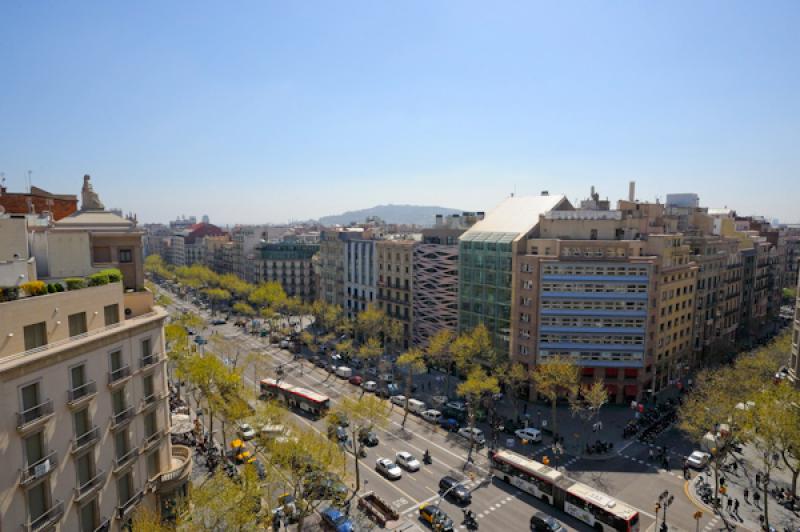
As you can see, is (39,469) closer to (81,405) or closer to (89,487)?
(81,405)

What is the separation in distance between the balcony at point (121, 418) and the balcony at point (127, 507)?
5.23 m

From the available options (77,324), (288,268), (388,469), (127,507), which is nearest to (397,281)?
(388,469)

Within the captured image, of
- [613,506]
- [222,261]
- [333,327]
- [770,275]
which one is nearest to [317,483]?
Answer: [613,506]

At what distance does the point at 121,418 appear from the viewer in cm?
3161

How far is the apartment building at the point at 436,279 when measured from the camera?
89.0 meters

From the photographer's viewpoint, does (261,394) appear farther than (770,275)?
No

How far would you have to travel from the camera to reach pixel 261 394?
246ft

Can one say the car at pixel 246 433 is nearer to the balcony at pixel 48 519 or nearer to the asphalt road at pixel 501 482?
the asphalt road at pixel 501 482

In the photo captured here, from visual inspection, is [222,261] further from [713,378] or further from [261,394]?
[713,378]

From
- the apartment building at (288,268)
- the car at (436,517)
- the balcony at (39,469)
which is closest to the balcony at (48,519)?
the balcony at (39,469)

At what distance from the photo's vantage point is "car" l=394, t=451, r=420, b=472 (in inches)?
2045

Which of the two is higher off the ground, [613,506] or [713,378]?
[713,378]

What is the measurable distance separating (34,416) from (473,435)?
149 ft

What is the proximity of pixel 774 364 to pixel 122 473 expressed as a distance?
75551 millimetres
